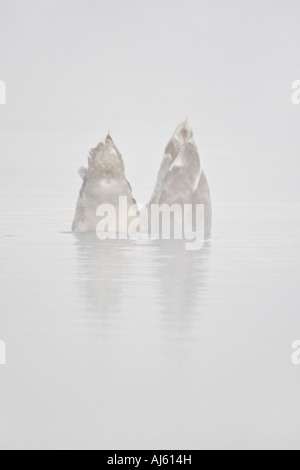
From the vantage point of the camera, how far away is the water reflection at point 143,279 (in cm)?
1359

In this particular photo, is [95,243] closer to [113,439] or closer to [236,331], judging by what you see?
[236,331]

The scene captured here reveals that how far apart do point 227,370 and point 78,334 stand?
7.58 feet

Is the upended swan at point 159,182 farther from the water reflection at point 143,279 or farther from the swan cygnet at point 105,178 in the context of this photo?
the water reflection at point 143,279

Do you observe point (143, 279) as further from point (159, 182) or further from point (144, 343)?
point (159, 182)

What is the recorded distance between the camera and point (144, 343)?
11523 mm

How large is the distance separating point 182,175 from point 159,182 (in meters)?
1.09

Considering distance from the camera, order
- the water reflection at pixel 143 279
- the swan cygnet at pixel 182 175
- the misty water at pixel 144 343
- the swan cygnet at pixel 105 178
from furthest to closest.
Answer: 1. the swan cygnet at pixel 182 175
2. the swan cygnet at pixel 105 178
3. the water reflection at pixel 143 279
4. the misty water at pixel 144 343

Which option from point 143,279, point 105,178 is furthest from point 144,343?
point 105,178

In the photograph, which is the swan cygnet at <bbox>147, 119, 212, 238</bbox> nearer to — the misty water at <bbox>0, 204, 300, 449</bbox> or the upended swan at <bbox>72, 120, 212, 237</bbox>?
the upended swan at <bbox>72, 120, 212, 237</bbox>

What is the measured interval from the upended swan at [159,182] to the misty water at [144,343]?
2.45 m

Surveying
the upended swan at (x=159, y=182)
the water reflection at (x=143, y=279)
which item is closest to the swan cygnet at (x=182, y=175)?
the upended swan at (x=159, y=182)

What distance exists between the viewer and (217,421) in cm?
877

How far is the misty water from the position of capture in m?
8.72

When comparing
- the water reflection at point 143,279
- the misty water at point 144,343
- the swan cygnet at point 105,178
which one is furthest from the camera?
the swan cygnet at point 105,178
